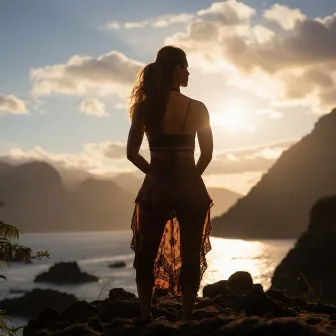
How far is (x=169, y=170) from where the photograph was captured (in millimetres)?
5812

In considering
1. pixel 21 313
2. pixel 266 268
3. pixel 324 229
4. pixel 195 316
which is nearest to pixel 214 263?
pixel 266 268

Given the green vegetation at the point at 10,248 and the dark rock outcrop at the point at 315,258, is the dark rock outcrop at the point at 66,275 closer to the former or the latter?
the dark rock outcrop at the point at 315,258

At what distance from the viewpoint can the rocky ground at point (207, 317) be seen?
418 cm

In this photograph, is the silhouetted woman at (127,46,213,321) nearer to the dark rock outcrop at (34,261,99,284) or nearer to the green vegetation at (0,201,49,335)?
the green vegetation at (0,201,49,335)

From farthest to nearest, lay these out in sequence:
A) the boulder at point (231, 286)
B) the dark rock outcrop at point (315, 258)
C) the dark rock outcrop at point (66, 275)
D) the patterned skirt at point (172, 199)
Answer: the dark rock outcrop at point (66, 275), the dark rock outcrop at point (315, 258), the boulder at point (231, 286), the patterned skirt at point (172, 199)

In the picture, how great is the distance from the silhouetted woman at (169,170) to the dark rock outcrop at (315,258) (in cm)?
3498

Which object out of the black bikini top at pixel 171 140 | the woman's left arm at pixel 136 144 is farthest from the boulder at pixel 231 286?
the black bikini top at pixel 171 140

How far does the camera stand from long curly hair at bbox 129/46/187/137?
5832mm

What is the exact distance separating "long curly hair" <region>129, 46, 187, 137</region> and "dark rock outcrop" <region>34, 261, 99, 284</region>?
97548 millimetres

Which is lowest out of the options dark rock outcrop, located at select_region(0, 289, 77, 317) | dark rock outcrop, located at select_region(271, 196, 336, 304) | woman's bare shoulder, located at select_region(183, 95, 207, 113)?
dark rock outcrop, located at select_region(0, 289, 77, 317)

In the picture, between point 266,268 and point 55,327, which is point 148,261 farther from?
point 266,268

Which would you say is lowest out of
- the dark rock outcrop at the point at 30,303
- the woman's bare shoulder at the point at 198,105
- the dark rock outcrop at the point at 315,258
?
the dark rock outcrop at the point at 30,303

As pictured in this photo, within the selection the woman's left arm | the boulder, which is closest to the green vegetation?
the woman's left arm

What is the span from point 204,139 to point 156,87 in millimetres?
802
